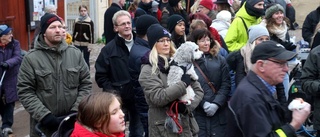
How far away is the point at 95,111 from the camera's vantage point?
4.00 m

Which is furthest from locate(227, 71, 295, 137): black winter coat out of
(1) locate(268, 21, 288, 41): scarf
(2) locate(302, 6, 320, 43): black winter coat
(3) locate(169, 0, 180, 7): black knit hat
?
(3) locate(169, 0, 180, 7): black knit hat

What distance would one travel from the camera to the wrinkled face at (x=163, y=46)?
20.8 feet

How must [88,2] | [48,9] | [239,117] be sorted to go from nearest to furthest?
[239,117], [48,9], [88,2]

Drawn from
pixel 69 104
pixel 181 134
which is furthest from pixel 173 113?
pixel 69 104

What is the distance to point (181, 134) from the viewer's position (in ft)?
19.9

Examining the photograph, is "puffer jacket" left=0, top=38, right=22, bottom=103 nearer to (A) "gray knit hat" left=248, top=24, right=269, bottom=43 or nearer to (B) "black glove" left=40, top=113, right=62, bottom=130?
(B) "black glove" left=40, top=113, right=62, bottom=130

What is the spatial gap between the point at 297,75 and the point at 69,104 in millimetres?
4223

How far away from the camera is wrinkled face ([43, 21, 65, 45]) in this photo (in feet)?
19.7

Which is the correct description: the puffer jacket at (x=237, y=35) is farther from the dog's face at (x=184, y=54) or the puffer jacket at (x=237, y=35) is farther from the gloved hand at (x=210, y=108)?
the dog's face at (x=184, y=54)

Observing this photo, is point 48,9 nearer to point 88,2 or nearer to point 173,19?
point 173,19

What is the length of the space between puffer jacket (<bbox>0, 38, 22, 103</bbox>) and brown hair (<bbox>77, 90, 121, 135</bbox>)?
5332mm

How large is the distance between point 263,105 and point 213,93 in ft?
9.14

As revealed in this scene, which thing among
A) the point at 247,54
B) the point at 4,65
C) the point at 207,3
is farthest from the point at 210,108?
the point at 207,3

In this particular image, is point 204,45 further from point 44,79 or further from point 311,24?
point 311,24
